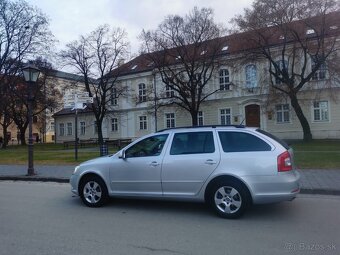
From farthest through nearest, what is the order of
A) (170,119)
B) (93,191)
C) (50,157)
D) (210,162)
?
(170,119) → (50,157) → (93,191) → (210,162)

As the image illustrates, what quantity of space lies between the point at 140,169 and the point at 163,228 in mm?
1681

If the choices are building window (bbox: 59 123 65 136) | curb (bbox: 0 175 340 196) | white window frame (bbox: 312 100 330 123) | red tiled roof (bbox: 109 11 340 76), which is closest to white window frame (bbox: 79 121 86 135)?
building window (bbox: 59 123 65 136)

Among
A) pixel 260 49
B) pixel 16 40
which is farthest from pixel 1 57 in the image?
pixel 260 49

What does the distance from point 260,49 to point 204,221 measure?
27.3 meters

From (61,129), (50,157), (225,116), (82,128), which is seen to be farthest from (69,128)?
(50,157)

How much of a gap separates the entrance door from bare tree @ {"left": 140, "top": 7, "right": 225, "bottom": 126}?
624 centimetres

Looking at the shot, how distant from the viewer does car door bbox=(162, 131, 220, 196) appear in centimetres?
706

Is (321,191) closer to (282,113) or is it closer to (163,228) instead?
(163,228)

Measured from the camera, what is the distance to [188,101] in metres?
39.2

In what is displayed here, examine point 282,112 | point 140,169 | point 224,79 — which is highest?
point 224,79

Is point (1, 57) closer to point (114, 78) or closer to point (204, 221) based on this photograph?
point (114, 78)

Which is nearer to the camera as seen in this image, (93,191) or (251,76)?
(93,191)

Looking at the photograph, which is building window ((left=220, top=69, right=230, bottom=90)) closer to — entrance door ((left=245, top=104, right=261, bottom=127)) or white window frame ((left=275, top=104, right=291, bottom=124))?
entrance door ((left=245, top=104, right=261, bottom=127))

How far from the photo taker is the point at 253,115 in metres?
40.9
